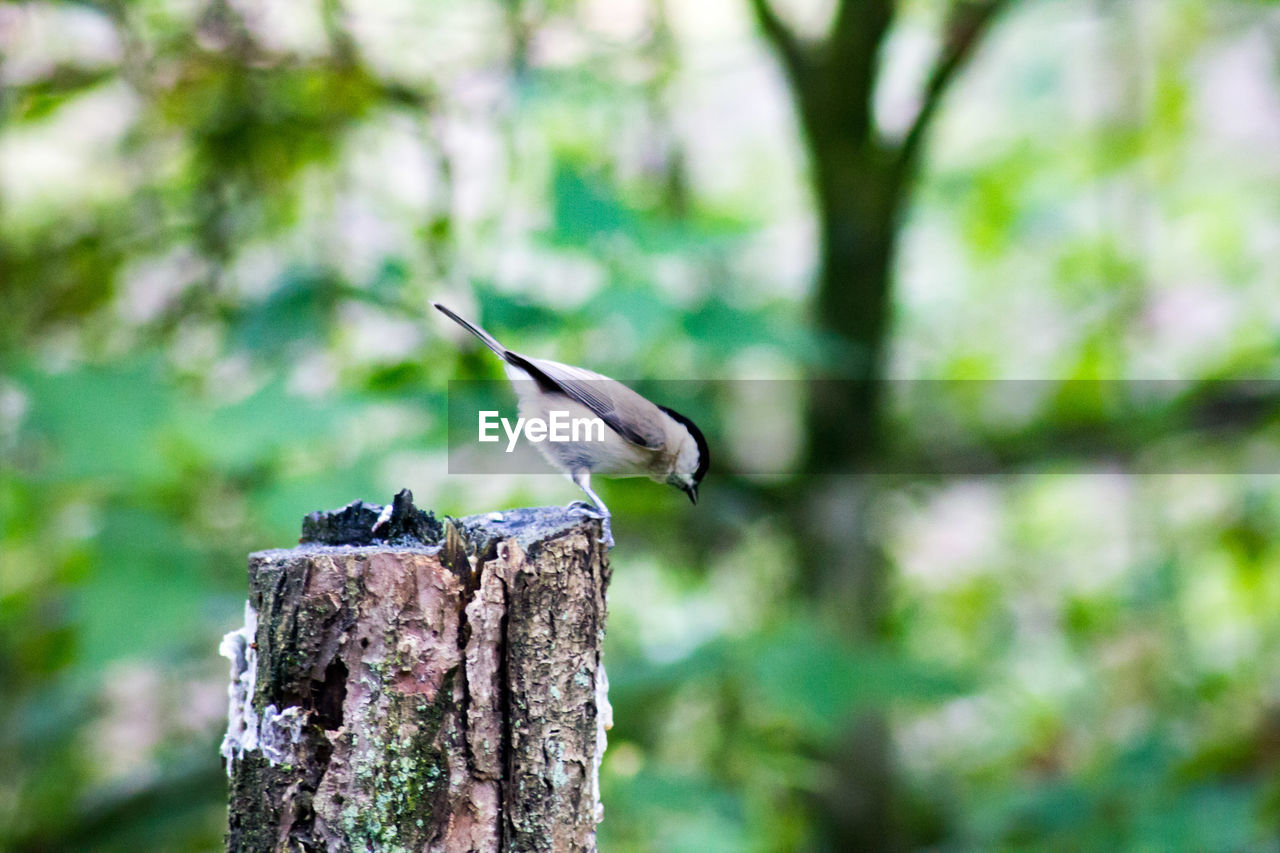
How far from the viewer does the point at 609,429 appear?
4.49ft

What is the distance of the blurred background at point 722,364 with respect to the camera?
2.62 metres

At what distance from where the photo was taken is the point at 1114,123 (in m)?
4.82

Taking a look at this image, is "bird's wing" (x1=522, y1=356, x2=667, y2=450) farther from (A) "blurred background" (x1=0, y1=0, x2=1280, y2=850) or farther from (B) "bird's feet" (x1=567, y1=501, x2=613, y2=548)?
(A) "blurred background" (x1=0, y1=0, x2=1280, y2=850)

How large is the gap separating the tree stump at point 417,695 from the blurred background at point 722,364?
4.22 feet

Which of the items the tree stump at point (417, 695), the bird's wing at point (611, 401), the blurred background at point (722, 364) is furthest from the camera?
the blurred background at point (722, 364)

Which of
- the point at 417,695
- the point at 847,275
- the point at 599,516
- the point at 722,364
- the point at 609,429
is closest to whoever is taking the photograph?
the point at 417,695

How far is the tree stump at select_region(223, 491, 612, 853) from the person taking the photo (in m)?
1.02

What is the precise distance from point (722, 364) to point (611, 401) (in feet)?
6.85

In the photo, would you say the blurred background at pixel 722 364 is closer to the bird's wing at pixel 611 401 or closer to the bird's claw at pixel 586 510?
the bird's wing at pixel 611 401

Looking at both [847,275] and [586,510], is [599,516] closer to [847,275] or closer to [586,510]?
[586,510]

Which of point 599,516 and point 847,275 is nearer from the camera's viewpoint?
point 599,516

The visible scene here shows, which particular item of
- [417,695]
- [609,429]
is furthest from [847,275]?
[417,695]

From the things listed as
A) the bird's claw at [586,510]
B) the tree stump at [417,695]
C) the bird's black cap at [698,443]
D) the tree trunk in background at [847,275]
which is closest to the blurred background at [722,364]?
the tree trunk in background at [847,275]

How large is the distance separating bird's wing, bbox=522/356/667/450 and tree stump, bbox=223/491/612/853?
30cm
